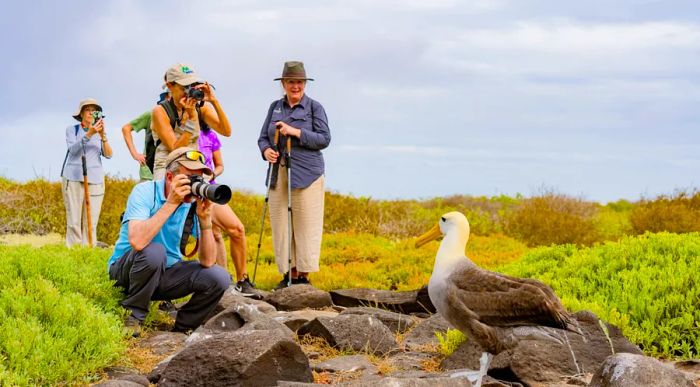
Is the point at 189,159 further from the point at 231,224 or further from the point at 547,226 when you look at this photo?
the point at 547,226

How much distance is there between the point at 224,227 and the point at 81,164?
17.2 ft

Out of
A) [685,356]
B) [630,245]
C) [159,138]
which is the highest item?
[159,138]

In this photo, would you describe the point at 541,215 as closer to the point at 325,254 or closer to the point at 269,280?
the point at 325,254

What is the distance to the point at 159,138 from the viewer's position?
948cm

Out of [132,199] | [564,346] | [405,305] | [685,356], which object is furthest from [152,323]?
[685,356]

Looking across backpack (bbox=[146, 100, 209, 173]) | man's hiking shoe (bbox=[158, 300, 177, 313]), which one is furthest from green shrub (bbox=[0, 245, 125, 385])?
backpack (bbox=[146, 100, 209, 173])

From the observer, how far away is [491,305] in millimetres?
5832

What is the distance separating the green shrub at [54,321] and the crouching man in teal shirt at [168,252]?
0.85 ft

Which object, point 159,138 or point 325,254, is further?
point 325,254

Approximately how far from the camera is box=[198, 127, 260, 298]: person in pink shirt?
31.3 feet

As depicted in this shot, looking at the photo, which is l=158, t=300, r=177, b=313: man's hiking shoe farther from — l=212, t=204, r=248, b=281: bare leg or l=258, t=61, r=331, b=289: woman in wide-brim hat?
l=258, t=61, r=331, b=289: woman in wide-brim hat

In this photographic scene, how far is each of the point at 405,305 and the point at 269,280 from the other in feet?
9.95

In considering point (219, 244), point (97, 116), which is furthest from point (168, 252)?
point (97, 116)

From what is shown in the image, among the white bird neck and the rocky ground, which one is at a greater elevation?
the white bird neck
